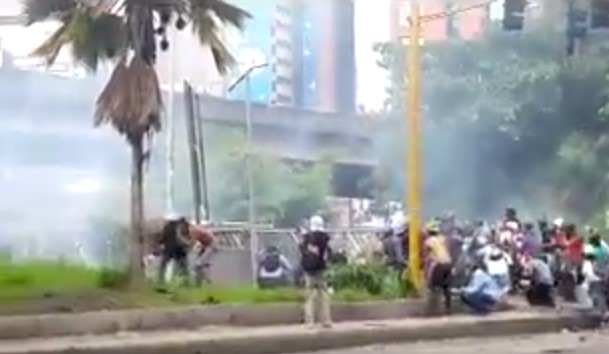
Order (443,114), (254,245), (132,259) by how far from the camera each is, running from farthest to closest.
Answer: (443,114) → (254,245) → (132,259)

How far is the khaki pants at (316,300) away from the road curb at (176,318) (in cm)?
69

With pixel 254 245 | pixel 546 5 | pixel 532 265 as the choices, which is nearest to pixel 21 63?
pixel 546 5

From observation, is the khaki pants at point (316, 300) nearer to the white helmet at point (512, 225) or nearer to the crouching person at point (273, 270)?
the crouching person at point (273, 270)

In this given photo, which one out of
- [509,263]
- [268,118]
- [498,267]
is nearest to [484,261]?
[498,267]

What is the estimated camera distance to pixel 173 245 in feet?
78.2

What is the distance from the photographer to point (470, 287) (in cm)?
2497

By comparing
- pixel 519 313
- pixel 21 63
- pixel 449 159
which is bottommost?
pixel 519 313

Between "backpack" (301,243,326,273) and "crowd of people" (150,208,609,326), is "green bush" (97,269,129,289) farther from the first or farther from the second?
"backpack" (301,243,326,273)

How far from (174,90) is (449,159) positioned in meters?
9.72

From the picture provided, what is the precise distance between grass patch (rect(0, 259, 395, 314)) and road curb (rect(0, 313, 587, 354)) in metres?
1.08

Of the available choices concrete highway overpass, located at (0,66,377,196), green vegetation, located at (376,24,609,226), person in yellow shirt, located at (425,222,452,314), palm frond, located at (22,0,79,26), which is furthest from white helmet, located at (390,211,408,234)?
concrete highway overpass, located at (0,66,377,196)

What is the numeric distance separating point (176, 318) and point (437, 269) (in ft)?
17.0

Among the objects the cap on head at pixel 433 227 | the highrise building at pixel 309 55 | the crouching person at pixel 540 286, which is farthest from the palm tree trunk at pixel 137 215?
the highrise building at pixel 309 55

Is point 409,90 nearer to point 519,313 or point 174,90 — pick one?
point 519,313
